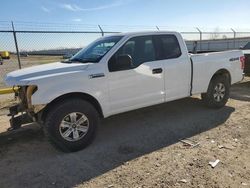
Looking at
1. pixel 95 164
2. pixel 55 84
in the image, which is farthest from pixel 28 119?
pixel 95 164

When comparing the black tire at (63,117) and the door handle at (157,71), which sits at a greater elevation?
the door handle at (157,71)

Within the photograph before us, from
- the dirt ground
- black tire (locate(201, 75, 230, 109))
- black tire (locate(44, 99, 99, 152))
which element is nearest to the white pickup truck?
black tire (locate(44, 99, 99, 152))

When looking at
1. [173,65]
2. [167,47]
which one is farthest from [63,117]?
[167,47]

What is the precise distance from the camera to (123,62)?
485cm

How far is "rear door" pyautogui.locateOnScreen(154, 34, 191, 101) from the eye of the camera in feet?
18.7

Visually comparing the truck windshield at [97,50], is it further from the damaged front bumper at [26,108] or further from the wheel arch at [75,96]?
the damaged front bumper at [26,108]

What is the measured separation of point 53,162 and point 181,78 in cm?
318

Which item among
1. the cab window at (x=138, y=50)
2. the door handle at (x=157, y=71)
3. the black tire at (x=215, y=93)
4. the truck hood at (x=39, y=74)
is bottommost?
the black tire at (x=215, y=93)

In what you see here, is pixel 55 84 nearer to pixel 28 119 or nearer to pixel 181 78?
pixel 28 119

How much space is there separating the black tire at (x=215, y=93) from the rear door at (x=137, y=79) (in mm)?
1561

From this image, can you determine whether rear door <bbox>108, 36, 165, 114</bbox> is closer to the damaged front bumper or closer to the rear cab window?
the rear cab window

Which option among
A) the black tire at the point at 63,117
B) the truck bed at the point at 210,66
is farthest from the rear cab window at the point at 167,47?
the black tire at the point at 63,117

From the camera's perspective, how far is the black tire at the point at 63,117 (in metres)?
4.39

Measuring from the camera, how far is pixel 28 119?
472cm
